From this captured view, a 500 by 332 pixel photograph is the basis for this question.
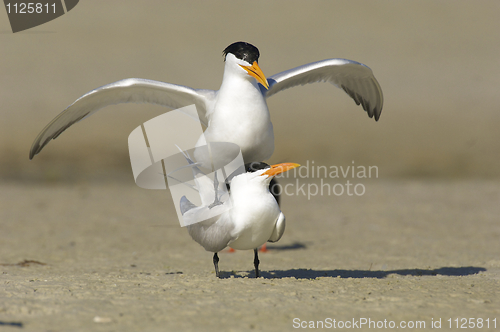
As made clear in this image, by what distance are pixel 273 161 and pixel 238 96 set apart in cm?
947

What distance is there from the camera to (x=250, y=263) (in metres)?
7.18

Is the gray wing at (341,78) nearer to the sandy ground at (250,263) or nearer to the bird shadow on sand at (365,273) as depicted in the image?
the bird shadow on sand at (365,273)

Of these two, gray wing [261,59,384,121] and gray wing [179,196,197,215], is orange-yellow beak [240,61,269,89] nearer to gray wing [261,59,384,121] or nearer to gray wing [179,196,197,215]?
gray wing [261,59,384,121]

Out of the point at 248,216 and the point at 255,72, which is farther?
the point at 255,72

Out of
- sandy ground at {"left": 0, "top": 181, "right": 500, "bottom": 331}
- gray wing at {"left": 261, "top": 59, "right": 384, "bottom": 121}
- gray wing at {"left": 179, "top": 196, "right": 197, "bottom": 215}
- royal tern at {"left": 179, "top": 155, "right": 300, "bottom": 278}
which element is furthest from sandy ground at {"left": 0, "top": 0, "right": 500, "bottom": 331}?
gray wing at {"left": 261, "top": 59, "right": 384, "bottom": 121}

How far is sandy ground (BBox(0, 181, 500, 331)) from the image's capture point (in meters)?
3.79

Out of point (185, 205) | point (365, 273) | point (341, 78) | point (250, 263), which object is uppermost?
point (341, 78)

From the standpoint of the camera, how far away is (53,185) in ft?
45.8

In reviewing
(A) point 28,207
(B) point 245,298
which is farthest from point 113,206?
(B) point 245,298

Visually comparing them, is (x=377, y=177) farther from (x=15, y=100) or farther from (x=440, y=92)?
(x=15, y=100)

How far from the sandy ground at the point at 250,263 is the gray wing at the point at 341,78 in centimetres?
208

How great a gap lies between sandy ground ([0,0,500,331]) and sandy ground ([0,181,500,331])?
1.2 inches

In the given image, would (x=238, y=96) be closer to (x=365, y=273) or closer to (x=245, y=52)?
(x=245, y=52)

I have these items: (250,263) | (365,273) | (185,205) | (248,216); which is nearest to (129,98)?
(185,205)
